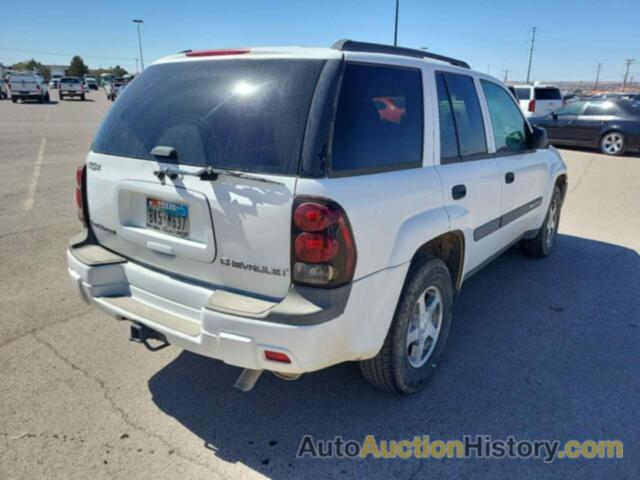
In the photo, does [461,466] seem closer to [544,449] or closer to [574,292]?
[544,449]

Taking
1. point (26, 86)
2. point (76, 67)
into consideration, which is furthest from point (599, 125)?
point (76, 67)

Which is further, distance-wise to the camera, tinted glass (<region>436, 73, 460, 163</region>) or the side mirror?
the side mirror

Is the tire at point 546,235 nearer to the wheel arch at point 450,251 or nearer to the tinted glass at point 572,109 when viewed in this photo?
the wheel arch at point 450,251

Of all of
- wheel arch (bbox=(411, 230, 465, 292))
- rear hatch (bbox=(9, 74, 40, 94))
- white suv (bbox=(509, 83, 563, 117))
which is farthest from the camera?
rear hatch (bbox=(9, 74, 40, 94))

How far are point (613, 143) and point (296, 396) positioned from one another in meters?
15.3

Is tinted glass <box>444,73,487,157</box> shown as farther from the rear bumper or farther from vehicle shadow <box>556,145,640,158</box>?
vehicle shadow <box>556,145,640,158</box>

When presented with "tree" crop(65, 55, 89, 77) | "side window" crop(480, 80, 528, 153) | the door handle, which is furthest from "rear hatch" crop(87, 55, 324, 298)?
"tree" crop(65, 55, 89, 77)

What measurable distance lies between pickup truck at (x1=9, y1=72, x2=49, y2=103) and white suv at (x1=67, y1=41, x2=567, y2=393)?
3476 cm

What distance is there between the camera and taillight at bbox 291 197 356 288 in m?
2.13

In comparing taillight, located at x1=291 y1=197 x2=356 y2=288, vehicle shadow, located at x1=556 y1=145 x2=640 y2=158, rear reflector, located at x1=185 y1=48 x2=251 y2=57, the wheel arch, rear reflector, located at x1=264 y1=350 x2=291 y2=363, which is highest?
rear reflector, located at x1=185 y1=48 x2=251 y2=57

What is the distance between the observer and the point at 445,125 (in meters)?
3.12

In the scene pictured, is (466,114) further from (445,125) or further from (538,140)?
(538,140)

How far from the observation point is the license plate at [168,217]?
2.49m

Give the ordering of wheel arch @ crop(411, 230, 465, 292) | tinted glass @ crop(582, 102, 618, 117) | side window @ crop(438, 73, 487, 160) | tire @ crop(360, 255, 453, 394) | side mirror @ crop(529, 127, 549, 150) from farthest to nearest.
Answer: tinted glass @ crop(582, 102, 618, 117) < side mirror @ crop(529, 127, 549, 150) < side window @ crop(438, 73, 487, 160) < wheel arch @ crop(411, 230, 465, 292) < tire @ crop(360, 255, 453, 394)
